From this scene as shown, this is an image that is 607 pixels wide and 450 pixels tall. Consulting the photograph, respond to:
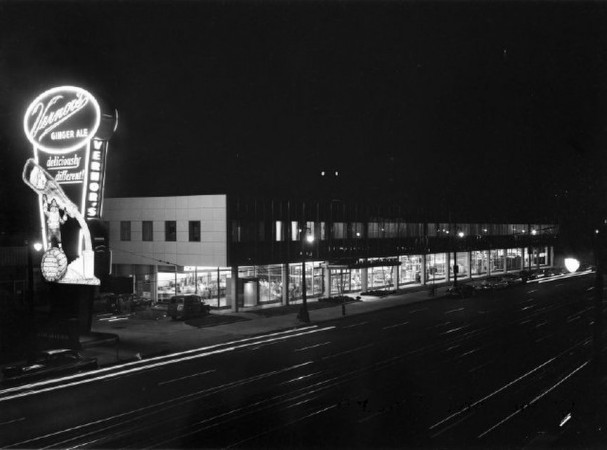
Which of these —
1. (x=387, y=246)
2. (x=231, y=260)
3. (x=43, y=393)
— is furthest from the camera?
(x=387, y=246)

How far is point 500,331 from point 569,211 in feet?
48.6

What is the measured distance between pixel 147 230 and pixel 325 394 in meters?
30.7

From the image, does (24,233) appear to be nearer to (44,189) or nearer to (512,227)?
(44,189)

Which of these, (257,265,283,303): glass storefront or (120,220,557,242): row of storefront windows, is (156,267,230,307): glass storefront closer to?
(120,220,557,242): row of storefront windows

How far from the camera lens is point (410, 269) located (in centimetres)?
6384

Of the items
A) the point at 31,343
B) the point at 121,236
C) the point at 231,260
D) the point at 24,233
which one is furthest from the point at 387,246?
the point at 31,343

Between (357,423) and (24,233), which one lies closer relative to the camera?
(357,423)

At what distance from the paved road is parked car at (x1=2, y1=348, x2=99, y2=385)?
935 mm

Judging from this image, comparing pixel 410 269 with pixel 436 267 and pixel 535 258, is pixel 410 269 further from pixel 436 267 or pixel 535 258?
pixel 535 258

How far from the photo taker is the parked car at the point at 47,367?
21.5 meters

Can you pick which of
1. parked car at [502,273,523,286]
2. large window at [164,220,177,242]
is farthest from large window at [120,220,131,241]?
parked car at [502,273,523,286]

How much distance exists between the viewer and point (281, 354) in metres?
26.0

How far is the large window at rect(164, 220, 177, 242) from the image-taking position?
44094 mm

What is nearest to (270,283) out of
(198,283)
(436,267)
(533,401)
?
(198,283)
